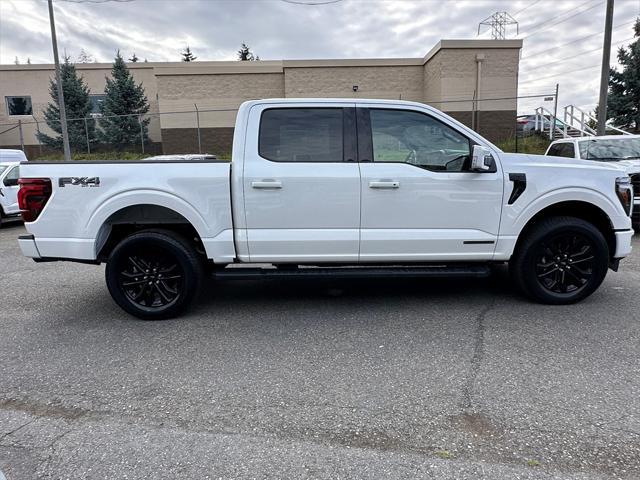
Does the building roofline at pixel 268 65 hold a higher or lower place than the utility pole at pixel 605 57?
higher

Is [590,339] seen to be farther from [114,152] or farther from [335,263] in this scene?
[114,152]

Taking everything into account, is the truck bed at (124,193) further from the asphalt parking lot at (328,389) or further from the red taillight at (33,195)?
the asphalt parking lot at (328,389)

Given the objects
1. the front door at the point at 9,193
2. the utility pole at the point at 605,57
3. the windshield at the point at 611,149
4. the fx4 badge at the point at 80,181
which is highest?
the utility pole at the point at 605,57

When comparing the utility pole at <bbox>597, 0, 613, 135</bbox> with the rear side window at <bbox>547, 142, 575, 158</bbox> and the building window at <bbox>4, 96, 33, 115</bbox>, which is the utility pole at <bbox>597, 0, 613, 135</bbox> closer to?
the rear side window at <bbox>547, 142, 575, 158</bbox>

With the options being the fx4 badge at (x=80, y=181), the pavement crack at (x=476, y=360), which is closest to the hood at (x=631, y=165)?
the pavement crack at (x=476, y=360)

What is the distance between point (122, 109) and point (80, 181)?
24.8 metres

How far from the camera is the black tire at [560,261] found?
4.79 metres

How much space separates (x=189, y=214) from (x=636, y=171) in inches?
319

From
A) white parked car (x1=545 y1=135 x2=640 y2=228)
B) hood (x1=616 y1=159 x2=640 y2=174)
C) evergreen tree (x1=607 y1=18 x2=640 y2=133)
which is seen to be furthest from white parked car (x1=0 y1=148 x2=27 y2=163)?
evergreen tree (x1=607 y1=18 x2=640 y2=133)

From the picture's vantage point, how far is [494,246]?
476 centimetres

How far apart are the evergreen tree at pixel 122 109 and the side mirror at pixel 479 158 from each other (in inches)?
949

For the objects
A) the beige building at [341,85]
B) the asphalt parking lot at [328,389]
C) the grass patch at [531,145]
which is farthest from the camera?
the beige building at [341,85]

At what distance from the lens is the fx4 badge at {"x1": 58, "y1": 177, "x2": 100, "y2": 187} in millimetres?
4516

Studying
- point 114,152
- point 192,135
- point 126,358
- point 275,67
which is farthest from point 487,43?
point 126,358
